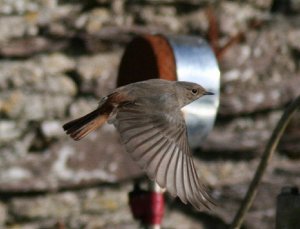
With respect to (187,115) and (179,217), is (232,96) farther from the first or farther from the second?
(187,115)

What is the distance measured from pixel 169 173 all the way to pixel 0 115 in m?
1.18

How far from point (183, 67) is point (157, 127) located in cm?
21

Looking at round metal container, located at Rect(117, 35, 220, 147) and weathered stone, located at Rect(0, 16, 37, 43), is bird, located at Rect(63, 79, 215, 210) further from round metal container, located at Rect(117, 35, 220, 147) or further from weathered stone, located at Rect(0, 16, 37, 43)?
weathered stone, located at Rect(0, 16, 37, 43)

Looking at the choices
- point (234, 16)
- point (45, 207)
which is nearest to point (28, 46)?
point (45, 207)

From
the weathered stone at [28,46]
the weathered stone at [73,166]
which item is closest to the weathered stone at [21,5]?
the weathered stone at [28,46]

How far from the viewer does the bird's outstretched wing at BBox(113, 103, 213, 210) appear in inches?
107

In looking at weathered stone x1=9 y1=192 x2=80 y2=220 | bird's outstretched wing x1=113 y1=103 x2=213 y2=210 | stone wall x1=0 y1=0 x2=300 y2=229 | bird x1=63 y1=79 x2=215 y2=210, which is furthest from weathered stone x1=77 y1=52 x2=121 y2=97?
bird's outstretched wing x1=113 y1=103 x2=213 y2=210

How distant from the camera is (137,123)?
9.90 ft

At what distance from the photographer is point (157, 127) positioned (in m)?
3.05

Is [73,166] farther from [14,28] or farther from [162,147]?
[162,147]

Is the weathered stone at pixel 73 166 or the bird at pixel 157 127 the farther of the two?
the weathered stone at pixel 73 166

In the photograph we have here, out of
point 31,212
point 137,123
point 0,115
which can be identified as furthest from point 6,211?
point 137,123

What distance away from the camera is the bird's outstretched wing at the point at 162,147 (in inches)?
107

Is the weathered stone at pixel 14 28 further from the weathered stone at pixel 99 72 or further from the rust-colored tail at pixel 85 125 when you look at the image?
the rust-colored tail at pixel 85 125
